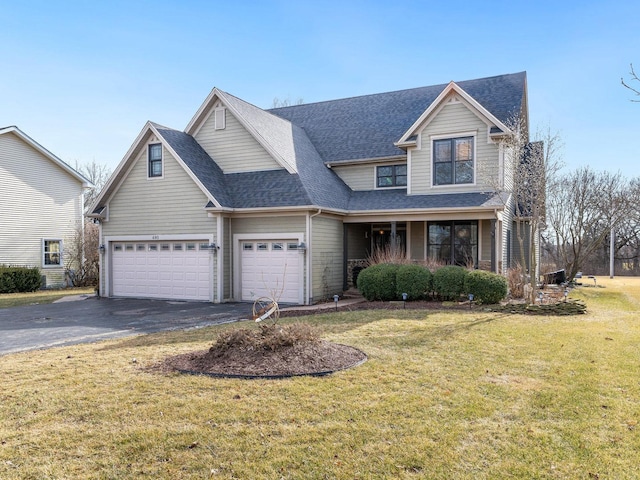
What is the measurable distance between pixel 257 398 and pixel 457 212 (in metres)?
12.2

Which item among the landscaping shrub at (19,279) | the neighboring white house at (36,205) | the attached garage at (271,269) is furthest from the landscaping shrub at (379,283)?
the neighboring white house at (36,205)

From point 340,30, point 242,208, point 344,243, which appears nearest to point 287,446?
point 242,208

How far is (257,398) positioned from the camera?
17.7ft

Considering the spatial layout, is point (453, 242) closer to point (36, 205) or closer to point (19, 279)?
point (19, 279)

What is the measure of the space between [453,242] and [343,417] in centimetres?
1420

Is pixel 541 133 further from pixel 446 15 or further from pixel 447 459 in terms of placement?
pixel 447 459

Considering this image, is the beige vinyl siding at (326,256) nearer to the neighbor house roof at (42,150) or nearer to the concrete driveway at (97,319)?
the concrete driveway at (97,319)

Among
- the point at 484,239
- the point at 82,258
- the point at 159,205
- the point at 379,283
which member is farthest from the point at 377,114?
the point at 82,258

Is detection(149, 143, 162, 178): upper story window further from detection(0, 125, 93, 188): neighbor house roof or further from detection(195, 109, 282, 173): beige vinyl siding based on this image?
detection(0, 125, 93, 188): neighbor house roof

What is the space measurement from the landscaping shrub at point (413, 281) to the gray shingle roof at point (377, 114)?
6101 millimetres

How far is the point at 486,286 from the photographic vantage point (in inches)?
538

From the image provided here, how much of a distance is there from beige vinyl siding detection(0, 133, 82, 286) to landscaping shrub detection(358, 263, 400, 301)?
17985mm

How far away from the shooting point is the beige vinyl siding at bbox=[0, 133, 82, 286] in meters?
22.6

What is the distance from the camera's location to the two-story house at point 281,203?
15.9 metres
